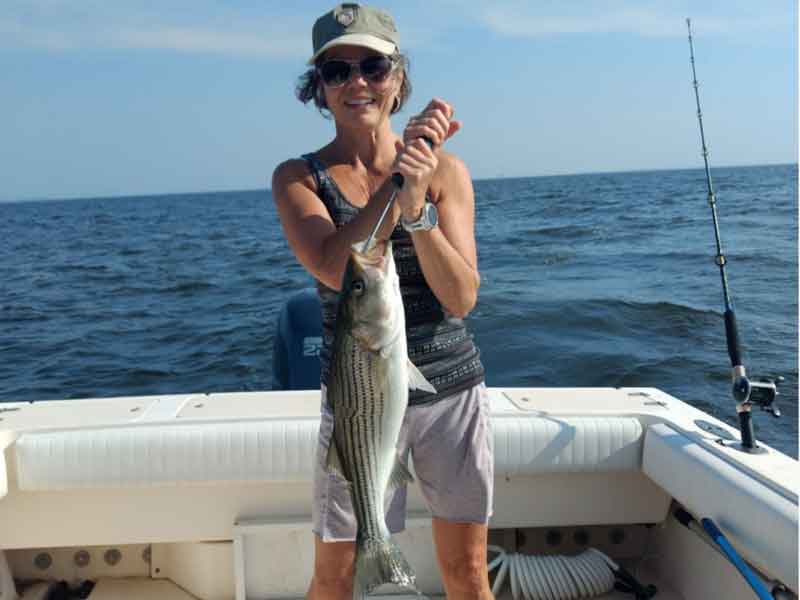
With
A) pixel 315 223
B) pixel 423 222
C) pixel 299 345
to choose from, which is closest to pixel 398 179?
pixel 423 222

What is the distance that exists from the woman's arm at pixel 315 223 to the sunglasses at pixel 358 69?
1.10ft

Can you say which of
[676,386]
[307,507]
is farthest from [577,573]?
[676,386]

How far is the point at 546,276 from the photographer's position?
1816cm

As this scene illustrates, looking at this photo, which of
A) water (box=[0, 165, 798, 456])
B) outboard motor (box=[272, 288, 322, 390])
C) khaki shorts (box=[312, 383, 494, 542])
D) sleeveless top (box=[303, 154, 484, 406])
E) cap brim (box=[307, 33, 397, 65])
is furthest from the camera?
water (box=[0, 165, 798, 456])

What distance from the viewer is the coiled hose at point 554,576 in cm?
404

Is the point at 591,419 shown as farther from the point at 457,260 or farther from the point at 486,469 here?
the point at 457,260

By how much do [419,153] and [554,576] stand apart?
2.70 m

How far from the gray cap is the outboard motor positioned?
3.34 m

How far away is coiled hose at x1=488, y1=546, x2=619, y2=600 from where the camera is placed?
4043 mm

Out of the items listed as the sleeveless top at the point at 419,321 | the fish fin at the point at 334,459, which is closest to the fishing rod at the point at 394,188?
the sleeveless top at the point at 419,321

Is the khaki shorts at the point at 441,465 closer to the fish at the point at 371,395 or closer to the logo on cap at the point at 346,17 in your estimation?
the fish at the point at 371,395

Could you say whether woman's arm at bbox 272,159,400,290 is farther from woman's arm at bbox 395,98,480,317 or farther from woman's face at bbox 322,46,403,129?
woman's face at bbox 322,46,403,129

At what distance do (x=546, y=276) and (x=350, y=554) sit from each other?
1579cm

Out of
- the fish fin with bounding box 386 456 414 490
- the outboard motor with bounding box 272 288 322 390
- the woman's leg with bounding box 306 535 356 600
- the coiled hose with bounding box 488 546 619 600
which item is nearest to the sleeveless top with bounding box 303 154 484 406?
the fish fin with bounding box 386 456 414 490
